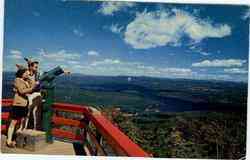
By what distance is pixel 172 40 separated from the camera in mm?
2928

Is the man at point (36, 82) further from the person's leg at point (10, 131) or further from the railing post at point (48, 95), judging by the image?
the person's leg at point (10, 131)

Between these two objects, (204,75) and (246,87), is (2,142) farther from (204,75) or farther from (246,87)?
(246,87)

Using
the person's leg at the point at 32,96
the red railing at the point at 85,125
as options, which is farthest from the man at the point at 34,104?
the red railing at the point at 85,125

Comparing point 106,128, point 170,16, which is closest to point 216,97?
point 170,16

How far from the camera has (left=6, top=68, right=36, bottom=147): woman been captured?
2879 mm

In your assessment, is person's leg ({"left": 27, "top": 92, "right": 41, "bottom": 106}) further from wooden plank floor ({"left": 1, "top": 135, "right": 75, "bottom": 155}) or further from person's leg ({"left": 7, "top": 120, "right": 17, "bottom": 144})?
wooden plank floor ({"left": 1, "top": 135, "right": 75, "bottom": 155})

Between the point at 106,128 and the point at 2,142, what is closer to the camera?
the point at 106,128

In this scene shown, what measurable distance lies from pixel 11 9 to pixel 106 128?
1.13m

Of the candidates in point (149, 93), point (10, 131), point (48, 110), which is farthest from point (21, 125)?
point (149, 93)

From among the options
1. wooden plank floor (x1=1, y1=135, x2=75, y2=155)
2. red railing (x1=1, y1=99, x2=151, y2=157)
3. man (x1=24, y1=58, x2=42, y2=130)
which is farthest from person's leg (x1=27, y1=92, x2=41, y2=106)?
wooden plank floor (x1=1, y1=135, x2=75, y2=155)

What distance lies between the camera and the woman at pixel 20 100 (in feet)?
9.45

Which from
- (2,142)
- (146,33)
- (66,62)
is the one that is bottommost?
(2,142)

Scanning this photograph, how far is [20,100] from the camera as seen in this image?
2918 mm

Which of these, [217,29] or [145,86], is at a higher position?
[217,29]
